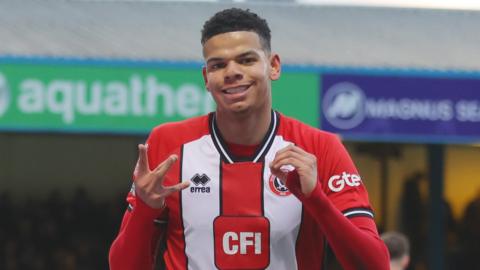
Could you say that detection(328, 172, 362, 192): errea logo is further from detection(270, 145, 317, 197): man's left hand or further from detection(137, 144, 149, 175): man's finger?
detection(137, 144, 149, 175): man's finger

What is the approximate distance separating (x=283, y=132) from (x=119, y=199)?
7.67m

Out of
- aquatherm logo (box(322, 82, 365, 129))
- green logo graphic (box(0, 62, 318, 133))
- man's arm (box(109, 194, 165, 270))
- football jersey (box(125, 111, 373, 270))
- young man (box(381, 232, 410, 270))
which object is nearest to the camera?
man's arm (box(109, 194, 165, 270))

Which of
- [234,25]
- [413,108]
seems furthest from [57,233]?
[234,25]

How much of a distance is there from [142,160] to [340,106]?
6530 millimetres

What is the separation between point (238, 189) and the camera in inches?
135

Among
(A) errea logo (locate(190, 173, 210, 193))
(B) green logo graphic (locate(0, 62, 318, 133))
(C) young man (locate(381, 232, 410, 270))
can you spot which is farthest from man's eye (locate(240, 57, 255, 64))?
(B) green logo graphic (locate(0, 62, 318, 133))

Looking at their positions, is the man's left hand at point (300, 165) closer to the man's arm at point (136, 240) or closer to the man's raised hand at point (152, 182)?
the man's raised hand at point (152, 182)

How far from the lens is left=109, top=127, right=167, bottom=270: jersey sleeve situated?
3289 millimetres

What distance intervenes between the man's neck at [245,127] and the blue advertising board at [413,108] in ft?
20.3

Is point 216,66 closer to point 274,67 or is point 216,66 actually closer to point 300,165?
point 274,67

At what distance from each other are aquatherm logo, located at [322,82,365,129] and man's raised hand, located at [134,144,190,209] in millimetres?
6457

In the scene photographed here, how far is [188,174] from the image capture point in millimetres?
3482

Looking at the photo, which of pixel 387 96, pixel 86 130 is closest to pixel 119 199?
pixel 86 130

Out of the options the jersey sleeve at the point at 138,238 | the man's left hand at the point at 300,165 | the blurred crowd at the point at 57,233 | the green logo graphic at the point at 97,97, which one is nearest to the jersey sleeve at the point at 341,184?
the man's left hand at the point at 300,165
